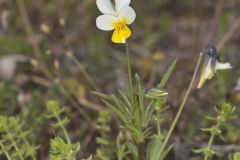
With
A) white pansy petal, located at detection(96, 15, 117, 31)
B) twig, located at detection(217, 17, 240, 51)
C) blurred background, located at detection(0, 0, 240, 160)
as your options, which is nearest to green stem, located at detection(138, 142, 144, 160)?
blurred background, located at detection(0, 0, 240, 160)

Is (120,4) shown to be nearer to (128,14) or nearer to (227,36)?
(128,14)

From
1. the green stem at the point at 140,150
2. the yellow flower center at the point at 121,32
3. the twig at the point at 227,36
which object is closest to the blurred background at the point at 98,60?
the twig at the point at 227,36

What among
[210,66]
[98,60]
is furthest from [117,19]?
[98,60]

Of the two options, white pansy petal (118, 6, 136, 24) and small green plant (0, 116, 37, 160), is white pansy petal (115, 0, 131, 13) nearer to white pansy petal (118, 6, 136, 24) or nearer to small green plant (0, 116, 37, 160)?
white pansy petal (118, 6, 136, 24)

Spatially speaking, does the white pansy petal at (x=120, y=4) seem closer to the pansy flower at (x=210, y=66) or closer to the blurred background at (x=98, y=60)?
the pansy flower at (x=210, y=66)

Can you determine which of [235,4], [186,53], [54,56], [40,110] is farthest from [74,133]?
[235,4]

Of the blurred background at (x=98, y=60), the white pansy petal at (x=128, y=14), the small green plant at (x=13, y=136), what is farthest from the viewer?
the blurred background at (x=98, y=60)

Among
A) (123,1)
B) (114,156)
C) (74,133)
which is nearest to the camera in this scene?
(123,1)

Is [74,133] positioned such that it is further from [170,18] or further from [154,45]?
[170,18]
